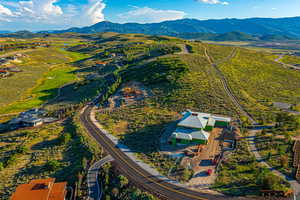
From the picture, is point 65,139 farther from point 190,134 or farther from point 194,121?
point 194,121

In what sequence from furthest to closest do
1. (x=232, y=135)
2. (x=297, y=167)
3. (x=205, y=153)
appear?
1. (x=232, y=135)
2. (x=205, y=153)
3. (x=297, y=167)

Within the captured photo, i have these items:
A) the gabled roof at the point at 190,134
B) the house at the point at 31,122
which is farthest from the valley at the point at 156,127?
the gabled roof at the point at 190,134

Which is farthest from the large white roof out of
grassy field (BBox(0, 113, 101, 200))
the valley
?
grassy field (BBox(0, 113, 101, 200))

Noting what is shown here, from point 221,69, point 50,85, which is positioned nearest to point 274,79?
point 221,69

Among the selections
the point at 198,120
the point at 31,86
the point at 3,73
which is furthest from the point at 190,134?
the point at 3,73

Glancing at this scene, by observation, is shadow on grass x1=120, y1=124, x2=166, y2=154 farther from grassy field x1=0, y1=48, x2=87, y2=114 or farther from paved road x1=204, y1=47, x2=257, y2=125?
grassy field x1=0, y1=48, x2=87, y2=114

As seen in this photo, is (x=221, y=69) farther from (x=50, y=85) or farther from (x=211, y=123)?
(x=50, y=85)
